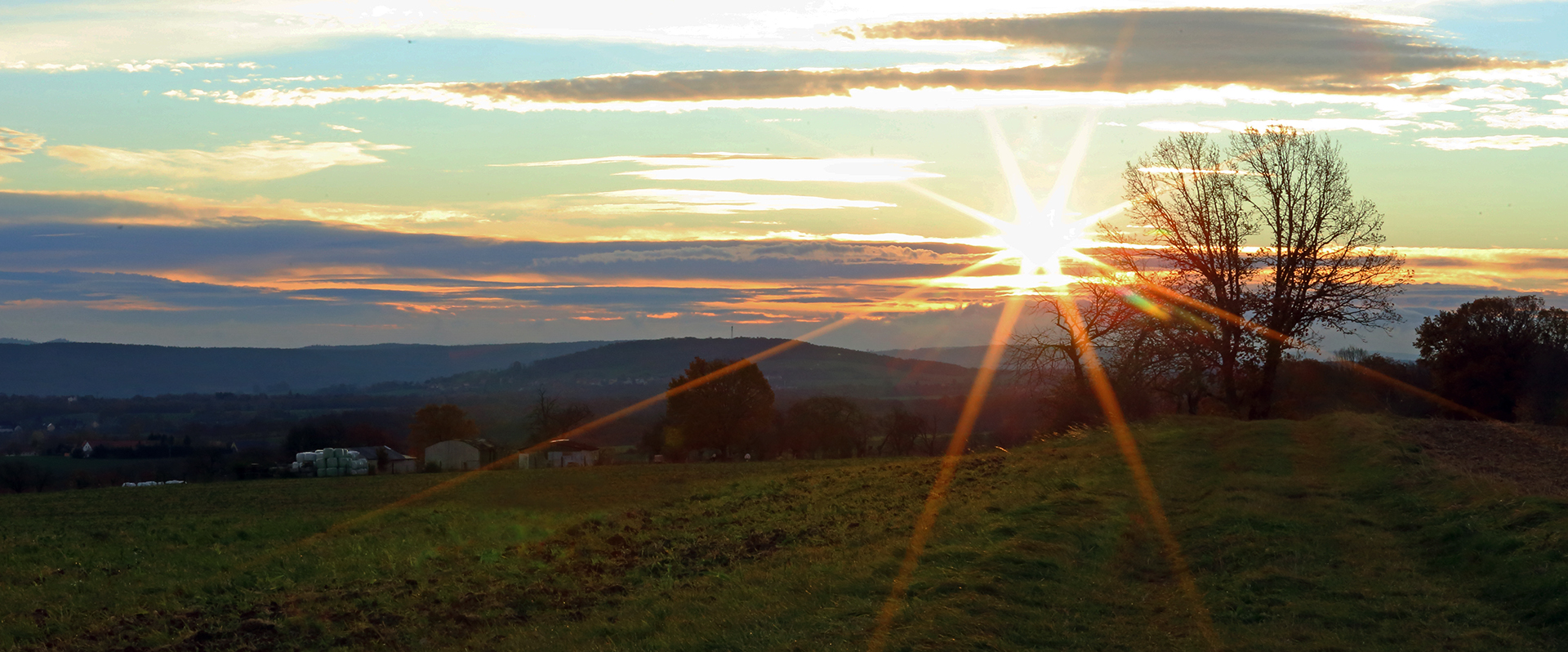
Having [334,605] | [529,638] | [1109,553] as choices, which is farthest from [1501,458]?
[334,605]

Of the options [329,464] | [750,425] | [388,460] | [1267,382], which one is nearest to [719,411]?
[750,425]

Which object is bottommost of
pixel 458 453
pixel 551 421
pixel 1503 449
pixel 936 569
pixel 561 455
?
pixel 458 453

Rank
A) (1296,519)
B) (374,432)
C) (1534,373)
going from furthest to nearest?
(374,432), (1534,373), (1296,519)

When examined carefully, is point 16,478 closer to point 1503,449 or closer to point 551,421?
point 551,421

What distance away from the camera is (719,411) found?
7319cm

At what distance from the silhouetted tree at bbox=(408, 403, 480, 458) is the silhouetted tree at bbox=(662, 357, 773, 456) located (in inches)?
995

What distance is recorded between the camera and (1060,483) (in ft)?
63.2

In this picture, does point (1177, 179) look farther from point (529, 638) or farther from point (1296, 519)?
point (529, 638)

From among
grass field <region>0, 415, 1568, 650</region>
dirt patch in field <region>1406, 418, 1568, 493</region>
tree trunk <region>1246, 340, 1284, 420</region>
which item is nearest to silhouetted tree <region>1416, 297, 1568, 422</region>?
tree trunk <region>1246, 340, 1284, 420</region>

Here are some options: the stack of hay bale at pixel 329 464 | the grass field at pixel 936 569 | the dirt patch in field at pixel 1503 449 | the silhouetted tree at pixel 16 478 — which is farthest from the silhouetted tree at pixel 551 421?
the dirt patch in field at pixel 1503 449

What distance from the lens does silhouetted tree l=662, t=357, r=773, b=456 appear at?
73188 millimetres

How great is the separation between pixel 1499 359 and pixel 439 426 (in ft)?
251

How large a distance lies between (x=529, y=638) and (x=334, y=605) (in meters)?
3.90

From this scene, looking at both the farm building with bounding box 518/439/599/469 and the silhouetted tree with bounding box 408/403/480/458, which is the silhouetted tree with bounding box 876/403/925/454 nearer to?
the farm building with bounding box 518/439/599/469
